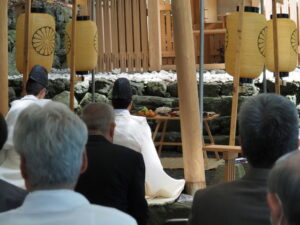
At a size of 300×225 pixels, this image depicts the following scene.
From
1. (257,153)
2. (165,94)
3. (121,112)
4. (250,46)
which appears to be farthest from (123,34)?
(257,153)

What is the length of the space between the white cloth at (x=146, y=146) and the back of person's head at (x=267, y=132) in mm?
2298

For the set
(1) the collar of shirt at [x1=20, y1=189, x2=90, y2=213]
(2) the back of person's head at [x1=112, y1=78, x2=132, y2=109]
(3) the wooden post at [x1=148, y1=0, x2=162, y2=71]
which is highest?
(3) the wooden post at [x1=148, y1=0, x2=162, y2=71]

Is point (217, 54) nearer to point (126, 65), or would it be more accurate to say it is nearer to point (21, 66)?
point (126, 65)

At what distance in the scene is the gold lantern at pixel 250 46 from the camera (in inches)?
218

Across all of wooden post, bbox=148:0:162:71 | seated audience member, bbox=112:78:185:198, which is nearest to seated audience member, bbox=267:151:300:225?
seated audience member, bbox=112:78:185:198

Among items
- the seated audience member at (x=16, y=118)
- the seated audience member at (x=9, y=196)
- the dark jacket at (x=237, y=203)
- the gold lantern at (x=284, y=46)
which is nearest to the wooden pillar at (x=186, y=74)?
the gold lantern at (x=284, y=46)

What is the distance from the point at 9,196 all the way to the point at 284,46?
425cm

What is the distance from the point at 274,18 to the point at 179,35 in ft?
2.80

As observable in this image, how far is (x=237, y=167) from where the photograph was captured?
21.4 ft

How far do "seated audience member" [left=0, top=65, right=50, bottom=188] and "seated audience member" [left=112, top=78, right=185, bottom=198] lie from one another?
0.51 metres

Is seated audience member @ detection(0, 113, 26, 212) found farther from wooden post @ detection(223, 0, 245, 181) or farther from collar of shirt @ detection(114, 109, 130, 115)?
wooden post @ detection(223, 0, 245, 181)

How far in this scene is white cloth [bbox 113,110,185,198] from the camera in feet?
15.2

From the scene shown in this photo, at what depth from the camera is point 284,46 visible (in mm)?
6293

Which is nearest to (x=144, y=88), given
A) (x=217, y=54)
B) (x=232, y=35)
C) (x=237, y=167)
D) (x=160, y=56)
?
(x=160, y=56)
